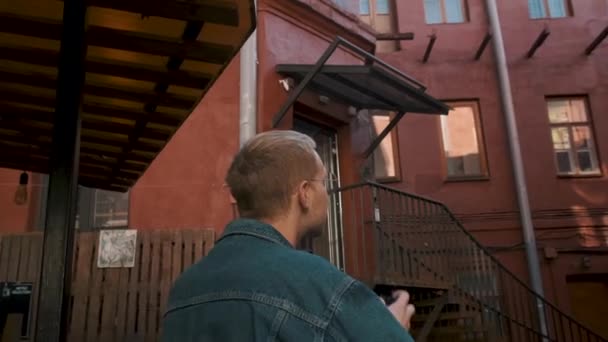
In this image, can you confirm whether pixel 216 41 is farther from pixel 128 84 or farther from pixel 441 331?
pixel 441 331

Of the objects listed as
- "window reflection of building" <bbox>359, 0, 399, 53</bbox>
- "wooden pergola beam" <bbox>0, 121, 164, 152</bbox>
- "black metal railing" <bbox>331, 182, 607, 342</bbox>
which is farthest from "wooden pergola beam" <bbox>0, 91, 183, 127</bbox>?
"window reflection of building" <bbox>359, 0, 399, 53</bbox>

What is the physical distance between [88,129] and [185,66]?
1207mm

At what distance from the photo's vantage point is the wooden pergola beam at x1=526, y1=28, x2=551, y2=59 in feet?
39.2

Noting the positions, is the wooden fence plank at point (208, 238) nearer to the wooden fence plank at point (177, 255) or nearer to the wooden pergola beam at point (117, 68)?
the wooden fence plank at point (177, 255)

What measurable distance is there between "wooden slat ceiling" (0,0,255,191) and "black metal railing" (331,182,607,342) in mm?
3554

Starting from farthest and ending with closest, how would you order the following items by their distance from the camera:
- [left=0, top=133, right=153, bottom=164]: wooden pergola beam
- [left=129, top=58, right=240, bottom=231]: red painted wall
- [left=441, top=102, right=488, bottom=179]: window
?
[left=441, top=102, right=488, bottom=179]: window → [left=129, top=58, right=240, bottom=231]: red painted wall → [left=0, top=133, right=153, bottom=164]: wooden pergola beam

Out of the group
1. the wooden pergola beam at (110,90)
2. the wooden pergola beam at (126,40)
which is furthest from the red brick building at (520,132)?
the wooden pergola beam at (126,40)

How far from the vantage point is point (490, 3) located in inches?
502

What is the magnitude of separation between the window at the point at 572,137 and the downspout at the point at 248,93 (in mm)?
8580

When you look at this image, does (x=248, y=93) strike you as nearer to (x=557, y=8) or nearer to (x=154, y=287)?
(x=154, y=287)

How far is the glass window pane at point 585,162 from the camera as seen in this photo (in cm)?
1234

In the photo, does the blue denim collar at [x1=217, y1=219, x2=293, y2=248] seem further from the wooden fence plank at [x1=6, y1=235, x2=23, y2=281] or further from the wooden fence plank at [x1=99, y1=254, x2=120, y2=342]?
the wooden fence plank at [x1=6, y1=235, x2=23, y2=281]

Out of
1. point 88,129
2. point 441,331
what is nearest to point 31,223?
point 88,129

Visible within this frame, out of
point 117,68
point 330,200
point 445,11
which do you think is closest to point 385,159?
point 445,11
